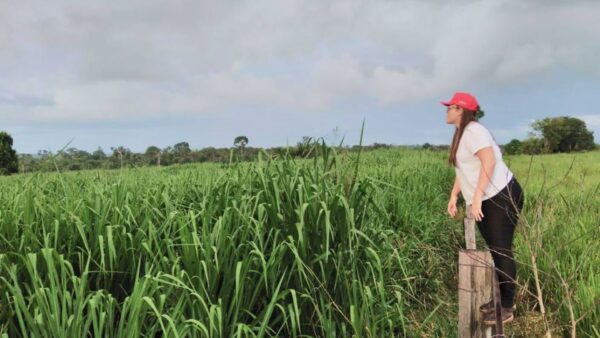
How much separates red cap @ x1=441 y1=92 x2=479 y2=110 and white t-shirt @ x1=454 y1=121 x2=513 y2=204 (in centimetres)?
12

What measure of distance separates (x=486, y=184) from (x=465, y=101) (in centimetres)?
58

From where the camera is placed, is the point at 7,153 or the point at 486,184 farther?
the point at 7,153

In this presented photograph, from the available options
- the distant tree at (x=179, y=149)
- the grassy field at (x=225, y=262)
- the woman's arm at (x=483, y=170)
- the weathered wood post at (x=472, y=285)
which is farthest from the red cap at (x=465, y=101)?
the distant tree at (x=179, y=149)

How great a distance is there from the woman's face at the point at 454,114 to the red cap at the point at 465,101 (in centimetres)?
3

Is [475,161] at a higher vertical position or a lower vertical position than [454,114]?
lower

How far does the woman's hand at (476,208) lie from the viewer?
3.07 metres

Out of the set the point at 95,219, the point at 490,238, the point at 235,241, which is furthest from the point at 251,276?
the point at 490,238

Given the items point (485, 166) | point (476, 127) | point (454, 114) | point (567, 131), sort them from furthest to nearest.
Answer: point (567, 131), point (454, 114), point (476, 127), point (485, 166)

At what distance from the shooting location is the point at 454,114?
129 inches

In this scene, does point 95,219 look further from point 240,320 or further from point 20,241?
point 240,320

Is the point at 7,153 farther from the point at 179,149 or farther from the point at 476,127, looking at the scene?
the point at 476,127

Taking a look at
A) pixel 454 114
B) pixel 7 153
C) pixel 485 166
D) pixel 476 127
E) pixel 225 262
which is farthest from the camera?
pixel 7 153

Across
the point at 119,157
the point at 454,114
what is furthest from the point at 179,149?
the point at 454,114

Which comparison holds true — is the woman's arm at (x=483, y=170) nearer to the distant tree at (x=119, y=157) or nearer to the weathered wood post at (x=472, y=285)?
the weathered wood post at (x=472, y=285)
